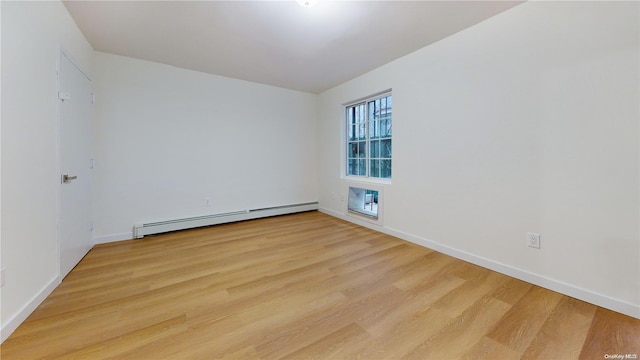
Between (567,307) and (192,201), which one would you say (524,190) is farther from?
(192,201)

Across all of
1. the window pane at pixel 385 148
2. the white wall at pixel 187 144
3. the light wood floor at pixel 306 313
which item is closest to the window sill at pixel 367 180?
the window pane at pixel 385 148

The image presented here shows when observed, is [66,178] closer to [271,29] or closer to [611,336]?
[271,29]

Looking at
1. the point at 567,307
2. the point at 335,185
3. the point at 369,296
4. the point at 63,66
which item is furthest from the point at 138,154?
the point at 567,307

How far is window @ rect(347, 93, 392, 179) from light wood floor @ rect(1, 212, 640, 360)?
1.59 meters

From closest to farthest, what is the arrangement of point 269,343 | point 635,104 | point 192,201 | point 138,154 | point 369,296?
point 269,343 < point 635,104 < point 369,296 < point 138,154 < point 192,201

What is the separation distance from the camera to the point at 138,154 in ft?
10.8

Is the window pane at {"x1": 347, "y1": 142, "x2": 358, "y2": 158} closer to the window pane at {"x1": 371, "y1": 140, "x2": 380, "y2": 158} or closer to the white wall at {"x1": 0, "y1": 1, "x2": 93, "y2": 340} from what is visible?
the window pane at {"x1": 371, "y1": 140, "x2": 380, "y2": 158}

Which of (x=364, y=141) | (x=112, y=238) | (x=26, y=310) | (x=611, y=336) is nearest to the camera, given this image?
(x=611, y=336)

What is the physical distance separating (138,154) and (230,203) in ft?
4.77

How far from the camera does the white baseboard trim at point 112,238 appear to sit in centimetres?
301

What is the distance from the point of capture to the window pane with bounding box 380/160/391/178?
140 inches

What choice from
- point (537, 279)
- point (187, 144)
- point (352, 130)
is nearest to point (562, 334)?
point (537, 279)

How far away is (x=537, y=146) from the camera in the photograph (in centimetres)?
202

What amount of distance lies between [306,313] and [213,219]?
8.96ft
